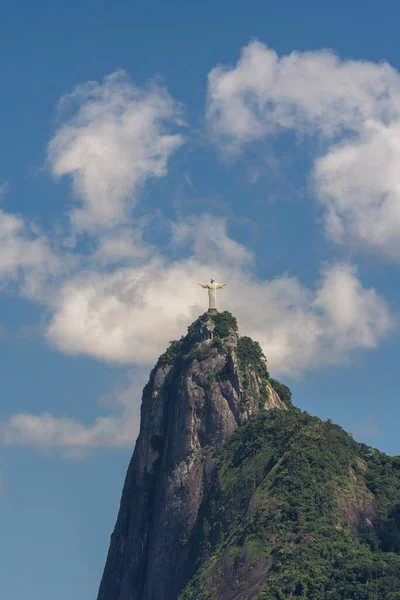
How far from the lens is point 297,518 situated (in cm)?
15712

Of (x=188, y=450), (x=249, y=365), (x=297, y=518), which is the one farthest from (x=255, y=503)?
(x=249, y=365)

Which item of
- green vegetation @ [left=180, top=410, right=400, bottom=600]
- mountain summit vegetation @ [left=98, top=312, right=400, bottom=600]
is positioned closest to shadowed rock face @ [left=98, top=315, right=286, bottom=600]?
mountain summit vegetation @ [left=98, top=312, right=400, bottom=600]

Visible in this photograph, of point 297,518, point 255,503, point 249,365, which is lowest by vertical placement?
point 297,518

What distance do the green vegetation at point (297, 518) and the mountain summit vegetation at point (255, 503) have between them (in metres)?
0.19

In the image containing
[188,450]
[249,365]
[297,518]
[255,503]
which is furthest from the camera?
[249,365]

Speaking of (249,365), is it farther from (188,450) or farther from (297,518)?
(297,518)

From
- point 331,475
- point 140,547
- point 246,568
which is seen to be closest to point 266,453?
point 331,475

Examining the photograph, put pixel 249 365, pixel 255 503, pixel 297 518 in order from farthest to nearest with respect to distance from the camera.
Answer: pixel 249 365
pixel 255 503
pixel 297 518

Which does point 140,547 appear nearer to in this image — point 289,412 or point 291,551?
point 289,412

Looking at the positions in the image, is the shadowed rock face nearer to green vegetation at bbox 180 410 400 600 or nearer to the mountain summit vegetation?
the mountain summit vegetation

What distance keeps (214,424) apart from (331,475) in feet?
94.8

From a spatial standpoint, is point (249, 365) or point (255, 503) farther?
point (249, 365)

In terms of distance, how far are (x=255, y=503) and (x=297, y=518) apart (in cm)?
933

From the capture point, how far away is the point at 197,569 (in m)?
169
